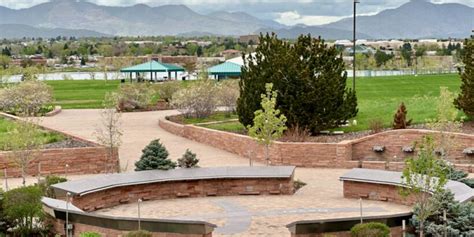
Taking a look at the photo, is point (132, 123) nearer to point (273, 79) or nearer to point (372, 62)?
point (273, 79)

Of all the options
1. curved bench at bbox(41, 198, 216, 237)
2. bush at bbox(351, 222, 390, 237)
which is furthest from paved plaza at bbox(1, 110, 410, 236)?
bush at bbox(351, 222, 390, 237)

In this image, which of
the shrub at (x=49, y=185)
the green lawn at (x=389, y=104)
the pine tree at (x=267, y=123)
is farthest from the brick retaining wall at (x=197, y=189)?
the green lawn at (x=389, y=104)

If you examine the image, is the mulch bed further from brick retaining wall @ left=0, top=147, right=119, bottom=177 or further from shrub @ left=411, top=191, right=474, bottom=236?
shrub @ left=411, top=191, right=474, bottom=236

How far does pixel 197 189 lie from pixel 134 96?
90.5 ft

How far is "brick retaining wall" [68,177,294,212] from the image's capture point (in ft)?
58.4

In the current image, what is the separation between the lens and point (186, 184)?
18.7 m

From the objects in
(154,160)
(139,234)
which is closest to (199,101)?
(154,160)

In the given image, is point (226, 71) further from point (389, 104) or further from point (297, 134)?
point (297, 134)

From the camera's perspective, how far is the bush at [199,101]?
3538 cm

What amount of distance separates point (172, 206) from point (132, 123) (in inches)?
794

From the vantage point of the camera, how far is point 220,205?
57.9ft

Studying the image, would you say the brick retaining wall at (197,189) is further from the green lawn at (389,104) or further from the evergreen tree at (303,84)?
the green lawn at (389,104)

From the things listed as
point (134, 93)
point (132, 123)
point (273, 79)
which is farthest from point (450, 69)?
point (273, 79)

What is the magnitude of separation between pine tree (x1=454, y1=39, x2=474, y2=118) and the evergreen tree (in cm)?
399
